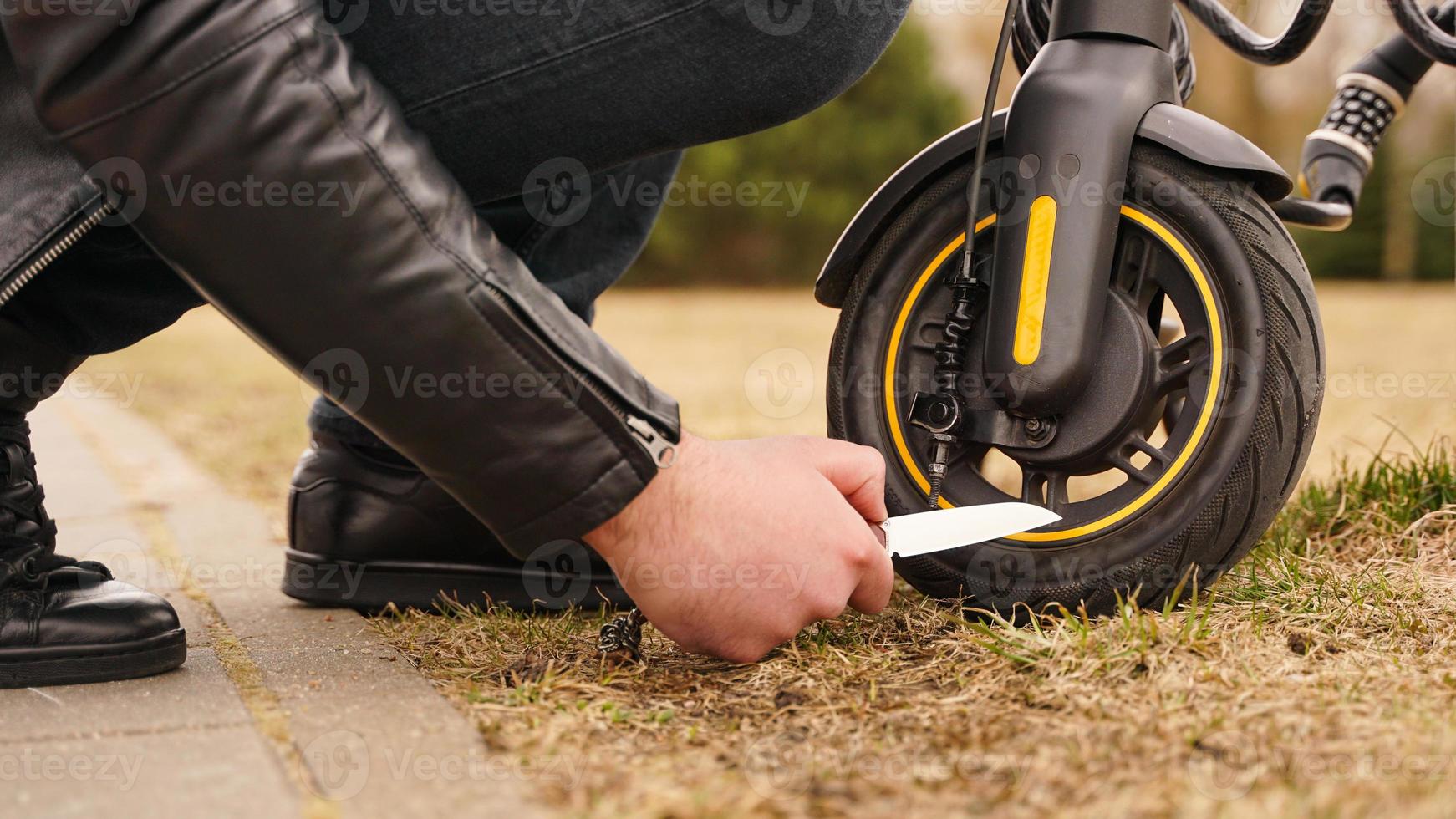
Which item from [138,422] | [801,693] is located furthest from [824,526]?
[138,422]

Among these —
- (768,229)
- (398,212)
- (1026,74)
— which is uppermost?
(1026,74)

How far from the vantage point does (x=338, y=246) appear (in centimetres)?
116

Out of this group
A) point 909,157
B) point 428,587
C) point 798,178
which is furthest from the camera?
point 909,157

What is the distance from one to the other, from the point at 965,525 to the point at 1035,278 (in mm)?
355

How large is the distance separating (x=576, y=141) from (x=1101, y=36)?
758mm

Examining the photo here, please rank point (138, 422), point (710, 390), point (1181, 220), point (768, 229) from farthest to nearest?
point (768, 229)
point (710, 390)
point (138, 422)
point (1181, 220)

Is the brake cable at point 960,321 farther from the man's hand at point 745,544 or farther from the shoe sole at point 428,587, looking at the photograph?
the shoe sole at point 428,587

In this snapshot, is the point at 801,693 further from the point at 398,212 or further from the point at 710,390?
the point at 710,390

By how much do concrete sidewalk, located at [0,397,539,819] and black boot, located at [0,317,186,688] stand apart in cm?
4

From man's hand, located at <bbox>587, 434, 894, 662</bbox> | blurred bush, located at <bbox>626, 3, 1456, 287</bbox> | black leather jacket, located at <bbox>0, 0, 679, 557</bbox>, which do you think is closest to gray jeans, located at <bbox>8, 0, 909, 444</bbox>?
black leather jacket, located at <bbox>0, 0, 679, 557</bbox>

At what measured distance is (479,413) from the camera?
1213 millimetres

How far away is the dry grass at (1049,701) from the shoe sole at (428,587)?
9 centimetres

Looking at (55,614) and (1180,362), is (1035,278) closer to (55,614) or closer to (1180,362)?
(1180,362)

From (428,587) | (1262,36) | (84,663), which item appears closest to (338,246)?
(84,663)
